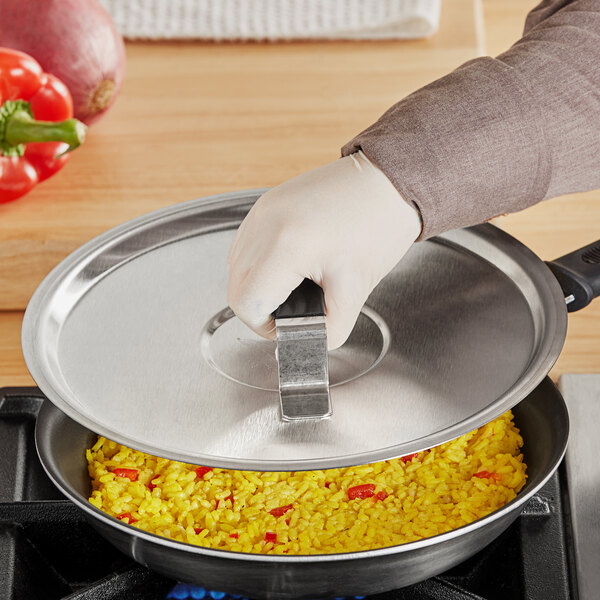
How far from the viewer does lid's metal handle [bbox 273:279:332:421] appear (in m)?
0.78

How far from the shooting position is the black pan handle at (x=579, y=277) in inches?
37.3

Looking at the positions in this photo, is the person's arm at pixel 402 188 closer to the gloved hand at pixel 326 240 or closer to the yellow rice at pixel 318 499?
the gloved hand at pixel 326 240

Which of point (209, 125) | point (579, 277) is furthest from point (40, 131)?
point (579, 277)

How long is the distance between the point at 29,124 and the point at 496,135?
888mm

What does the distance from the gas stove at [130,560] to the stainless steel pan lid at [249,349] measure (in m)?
0.18

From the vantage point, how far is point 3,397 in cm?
111

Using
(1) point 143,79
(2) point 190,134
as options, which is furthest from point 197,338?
(1) point 143,79

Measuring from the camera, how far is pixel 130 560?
0.96 metres

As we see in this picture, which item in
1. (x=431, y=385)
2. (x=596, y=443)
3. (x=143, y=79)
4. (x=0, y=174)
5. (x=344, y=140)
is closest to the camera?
(x=431, y=385)

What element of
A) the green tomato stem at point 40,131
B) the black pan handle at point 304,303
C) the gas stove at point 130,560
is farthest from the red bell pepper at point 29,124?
the black pan handle at point 304,303

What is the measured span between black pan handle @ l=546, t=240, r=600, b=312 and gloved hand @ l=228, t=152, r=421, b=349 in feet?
0.65

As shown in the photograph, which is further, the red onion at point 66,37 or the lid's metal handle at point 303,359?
the red onion at point 66,37

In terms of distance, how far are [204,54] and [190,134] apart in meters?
0.32

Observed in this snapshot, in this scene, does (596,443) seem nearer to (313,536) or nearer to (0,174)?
(313,536)
